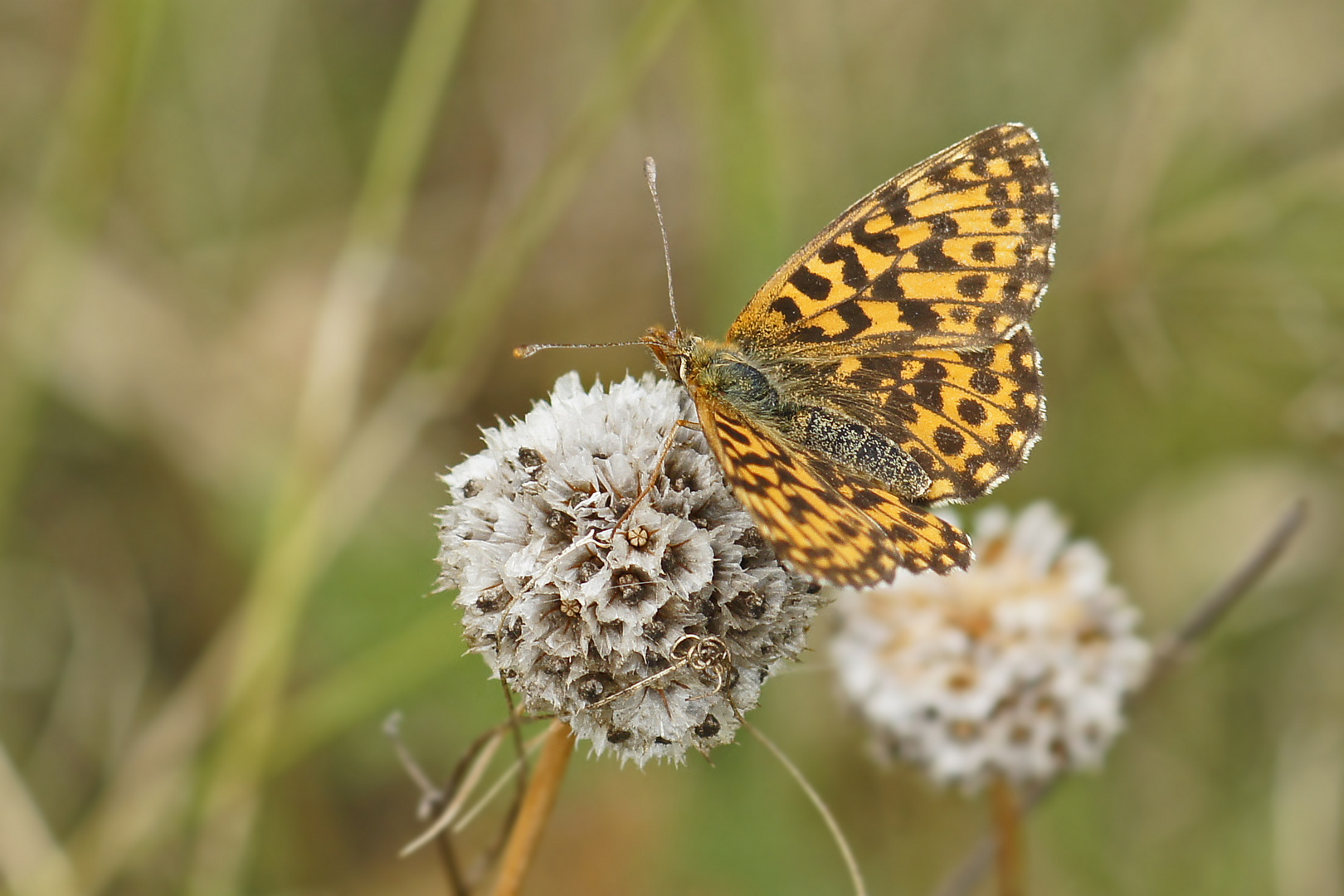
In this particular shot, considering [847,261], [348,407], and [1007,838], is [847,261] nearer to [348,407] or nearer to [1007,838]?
[1007,838]

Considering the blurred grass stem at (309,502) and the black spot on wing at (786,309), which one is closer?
the black spot on wing at (786,309)

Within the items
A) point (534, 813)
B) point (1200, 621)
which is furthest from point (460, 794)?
point (1200, 621)

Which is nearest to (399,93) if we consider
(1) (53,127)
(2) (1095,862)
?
(1) (53,127)

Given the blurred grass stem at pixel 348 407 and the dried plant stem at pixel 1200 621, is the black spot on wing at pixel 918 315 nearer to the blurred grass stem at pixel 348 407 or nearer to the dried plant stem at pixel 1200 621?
the dried plant stem at pixel 1200 621

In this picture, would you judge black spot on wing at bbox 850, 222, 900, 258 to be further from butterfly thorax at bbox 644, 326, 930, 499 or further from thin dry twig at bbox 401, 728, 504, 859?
thin dry twig at bbox 401, 728, 504, 859

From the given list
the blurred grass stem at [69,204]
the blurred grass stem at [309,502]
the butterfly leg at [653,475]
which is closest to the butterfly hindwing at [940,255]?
the butterfly leg at [653,475]

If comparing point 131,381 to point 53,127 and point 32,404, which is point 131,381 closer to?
point 32,404

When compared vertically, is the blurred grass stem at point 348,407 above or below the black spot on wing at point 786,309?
above
